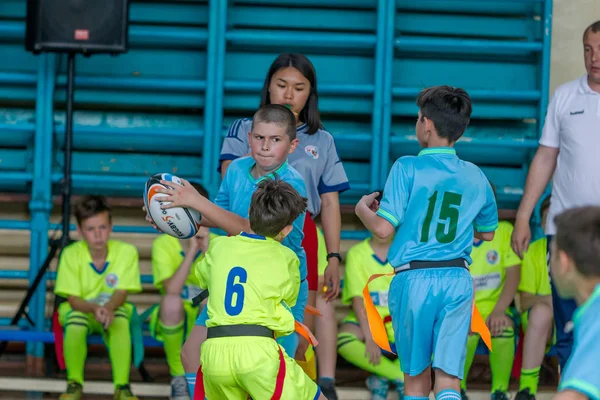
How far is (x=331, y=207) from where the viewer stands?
5055mm

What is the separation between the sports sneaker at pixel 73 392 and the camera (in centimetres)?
582

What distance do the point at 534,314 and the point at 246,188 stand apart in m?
2.36

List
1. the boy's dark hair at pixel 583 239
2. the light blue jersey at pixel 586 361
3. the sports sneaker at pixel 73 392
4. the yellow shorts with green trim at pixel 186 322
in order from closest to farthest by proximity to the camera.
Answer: the light blue jersey at pixel 586 361 < the boy's dark hair at pixel 583 239 < the sports sneaker at pixel 73 392 < the yellow shorts with green trim at pixel 186 322

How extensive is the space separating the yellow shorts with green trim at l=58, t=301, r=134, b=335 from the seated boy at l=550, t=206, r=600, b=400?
12.2 feet

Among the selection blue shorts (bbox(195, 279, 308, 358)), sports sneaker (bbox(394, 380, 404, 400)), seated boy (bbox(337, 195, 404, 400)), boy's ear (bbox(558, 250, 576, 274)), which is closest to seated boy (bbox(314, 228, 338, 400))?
seated boy (bbox(337, 195, 404, 400))

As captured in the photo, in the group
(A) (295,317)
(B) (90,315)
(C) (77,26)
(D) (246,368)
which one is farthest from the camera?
(C) (77,26)

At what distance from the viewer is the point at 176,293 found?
620cm

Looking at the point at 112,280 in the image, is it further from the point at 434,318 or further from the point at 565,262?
the point at 565,262

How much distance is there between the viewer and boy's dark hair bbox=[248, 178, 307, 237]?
4160 millimetres

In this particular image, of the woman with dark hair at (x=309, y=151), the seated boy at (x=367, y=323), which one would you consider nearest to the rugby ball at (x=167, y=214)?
the woman with dark hair at (x=309, y=151)

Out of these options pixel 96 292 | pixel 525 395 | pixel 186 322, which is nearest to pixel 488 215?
pixel 525 395

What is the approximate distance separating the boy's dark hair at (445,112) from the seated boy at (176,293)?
1963mm

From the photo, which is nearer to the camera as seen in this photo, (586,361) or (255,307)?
(586,361)

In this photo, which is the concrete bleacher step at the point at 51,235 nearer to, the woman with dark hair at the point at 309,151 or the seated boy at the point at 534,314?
the seated boy at the point at 534,314
